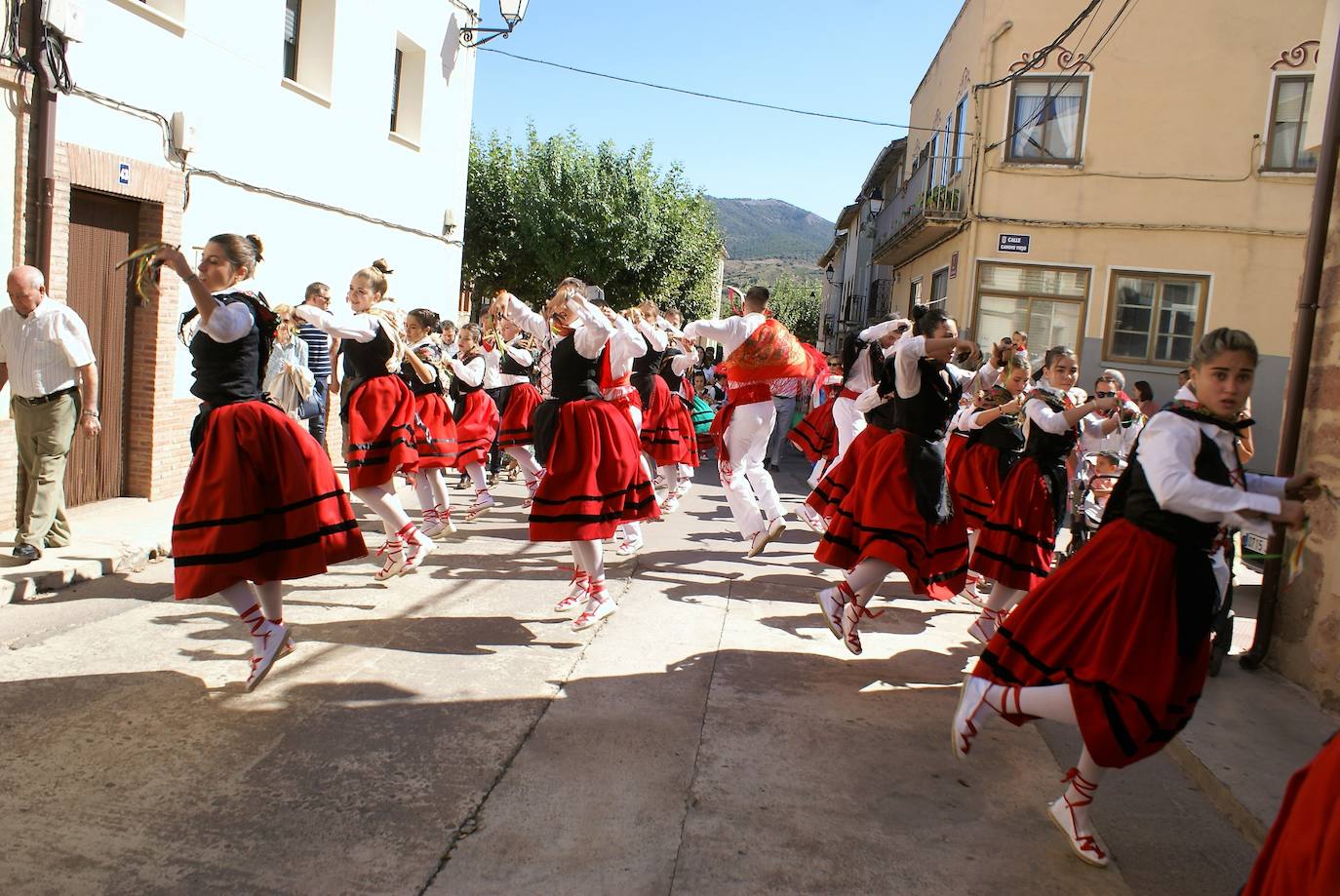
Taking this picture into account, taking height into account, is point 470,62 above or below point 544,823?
above

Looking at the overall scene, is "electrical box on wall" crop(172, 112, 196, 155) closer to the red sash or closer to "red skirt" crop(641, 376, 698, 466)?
"red skirt" crop(641, 376, 698, 466)

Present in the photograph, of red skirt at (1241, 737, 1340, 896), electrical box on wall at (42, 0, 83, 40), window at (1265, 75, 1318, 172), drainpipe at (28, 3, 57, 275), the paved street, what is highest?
window at (1265, 75, 1318, 172)

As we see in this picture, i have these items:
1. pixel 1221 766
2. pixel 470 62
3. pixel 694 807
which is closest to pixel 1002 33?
pixel 470 62

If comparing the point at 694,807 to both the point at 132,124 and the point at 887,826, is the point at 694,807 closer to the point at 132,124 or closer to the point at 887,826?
the point at 887,826

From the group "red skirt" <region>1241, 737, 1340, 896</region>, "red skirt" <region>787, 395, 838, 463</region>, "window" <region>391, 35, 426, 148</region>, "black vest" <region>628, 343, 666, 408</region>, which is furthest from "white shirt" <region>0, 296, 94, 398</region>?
"window" <region>391, 35, 426, 148</region>

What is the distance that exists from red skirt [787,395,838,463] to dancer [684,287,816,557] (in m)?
1.87

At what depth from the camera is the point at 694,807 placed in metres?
3.59

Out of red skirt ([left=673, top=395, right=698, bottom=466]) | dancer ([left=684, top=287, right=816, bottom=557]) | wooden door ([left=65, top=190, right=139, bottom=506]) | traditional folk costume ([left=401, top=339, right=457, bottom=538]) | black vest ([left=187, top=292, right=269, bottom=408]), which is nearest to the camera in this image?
black vest ([left=187, top=292, right=269, bottom=408])

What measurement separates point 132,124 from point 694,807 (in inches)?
302

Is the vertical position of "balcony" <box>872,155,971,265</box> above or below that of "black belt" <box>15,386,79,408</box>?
above

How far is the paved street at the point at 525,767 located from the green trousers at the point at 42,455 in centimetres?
89

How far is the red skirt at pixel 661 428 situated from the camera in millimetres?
10227

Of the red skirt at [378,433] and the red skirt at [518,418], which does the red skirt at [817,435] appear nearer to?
the red skirt at [518,418]

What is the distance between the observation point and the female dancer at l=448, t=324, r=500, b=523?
30.6 ft
